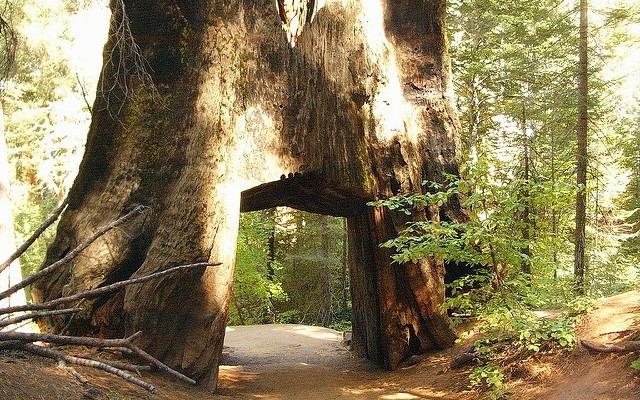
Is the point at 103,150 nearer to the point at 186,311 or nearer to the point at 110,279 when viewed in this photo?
the point at 110,279

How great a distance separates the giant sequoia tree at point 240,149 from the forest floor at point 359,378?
0.80 m

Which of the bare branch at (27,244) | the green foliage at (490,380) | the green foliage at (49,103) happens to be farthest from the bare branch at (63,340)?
the green foliage at (49,103)

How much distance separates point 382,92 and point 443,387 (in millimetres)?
5245

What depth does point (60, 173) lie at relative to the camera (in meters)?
18.3

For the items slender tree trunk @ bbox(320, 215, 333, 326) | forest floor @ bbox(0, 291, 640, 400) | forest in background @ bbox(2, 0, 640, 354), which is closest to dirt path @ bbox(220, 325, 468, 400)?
forest floor @ bbox(0, 291, 640, 400)

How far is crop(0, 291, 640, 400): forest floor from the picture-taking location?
3.98m

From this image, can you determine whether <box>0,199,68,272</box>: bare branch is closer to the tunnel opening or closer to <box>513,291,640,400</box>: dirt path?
<box>513,291,640,400</box>: dirt path

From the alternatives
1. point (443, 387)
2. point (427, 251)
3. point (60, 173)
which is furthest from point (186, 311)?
point (60, 173)

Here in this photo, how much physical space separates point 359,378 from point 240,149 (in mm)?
4829

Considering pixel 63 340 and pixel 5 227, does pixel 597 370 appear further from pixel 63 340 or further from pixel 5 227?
pixel 5 227

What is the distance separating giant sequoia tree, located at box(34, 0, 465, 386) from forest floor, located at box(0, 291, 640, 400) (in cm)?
80

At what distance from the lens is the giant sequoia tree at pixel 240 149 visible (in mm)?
7258

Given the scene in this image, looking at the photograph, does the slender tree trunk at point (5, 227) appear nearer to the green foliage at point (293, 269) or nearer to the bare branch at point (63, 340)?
the bare branch at point (63, 340)

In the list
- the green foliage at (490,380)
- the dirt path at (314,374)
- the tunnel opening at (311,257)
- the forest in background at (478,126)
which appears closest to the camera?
the green foliage at (490,380)
